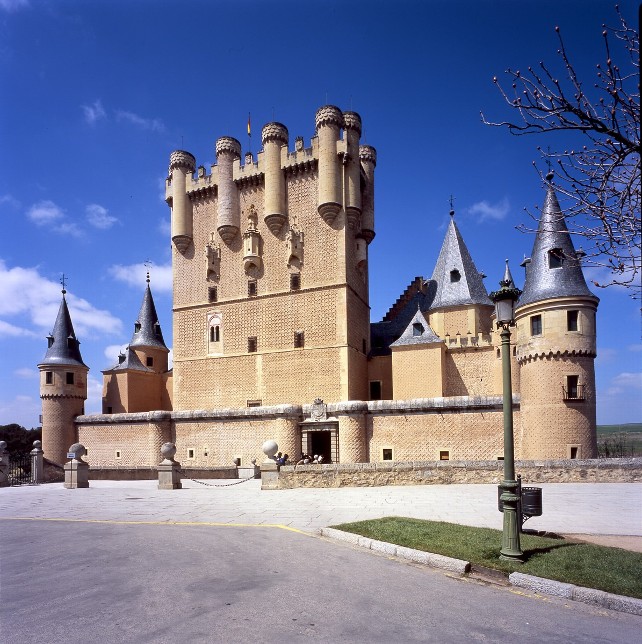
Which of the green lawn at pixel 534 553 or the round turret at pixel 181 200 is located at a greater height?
the round turret at pixel 181 200

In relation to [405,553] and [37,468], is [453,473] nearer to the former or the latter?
[405,553]

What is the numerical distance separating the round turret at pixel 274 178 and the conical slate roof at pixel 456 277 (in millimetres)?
11405

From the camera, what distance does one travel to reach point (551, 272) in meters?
20.8

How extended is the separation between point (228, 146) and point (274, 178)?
4935 mm

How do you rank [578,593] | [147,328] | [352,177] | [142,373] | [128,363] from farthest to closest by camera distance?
[147,328] < [142,373] < [128,363] < [352,177] < [578,593]

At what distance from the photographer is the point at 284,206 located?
108 ft

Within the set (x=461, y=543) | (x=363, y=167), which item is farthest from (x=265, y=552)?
(x=363, y=167)

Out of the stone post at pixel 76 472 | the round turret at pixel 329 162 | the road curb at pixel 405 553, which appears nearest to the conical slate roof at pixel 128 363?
the stone post at pixel 76 472

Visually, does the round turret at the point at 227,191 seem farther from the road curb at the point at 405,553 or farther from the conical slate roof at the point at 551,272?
the road curb at the point at 405,553

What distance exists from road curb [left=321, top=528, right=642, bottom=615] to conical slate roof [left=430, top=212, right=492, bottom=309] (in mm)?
25710

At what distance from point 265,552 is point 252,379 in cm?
2481

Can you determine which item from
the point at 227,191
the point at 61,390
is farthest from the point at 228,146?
the point at 61,390

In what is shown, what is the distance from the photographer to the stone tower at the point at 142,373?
124ft

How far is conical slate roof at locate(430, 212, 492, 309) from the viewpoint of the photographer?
32062 millimetres
